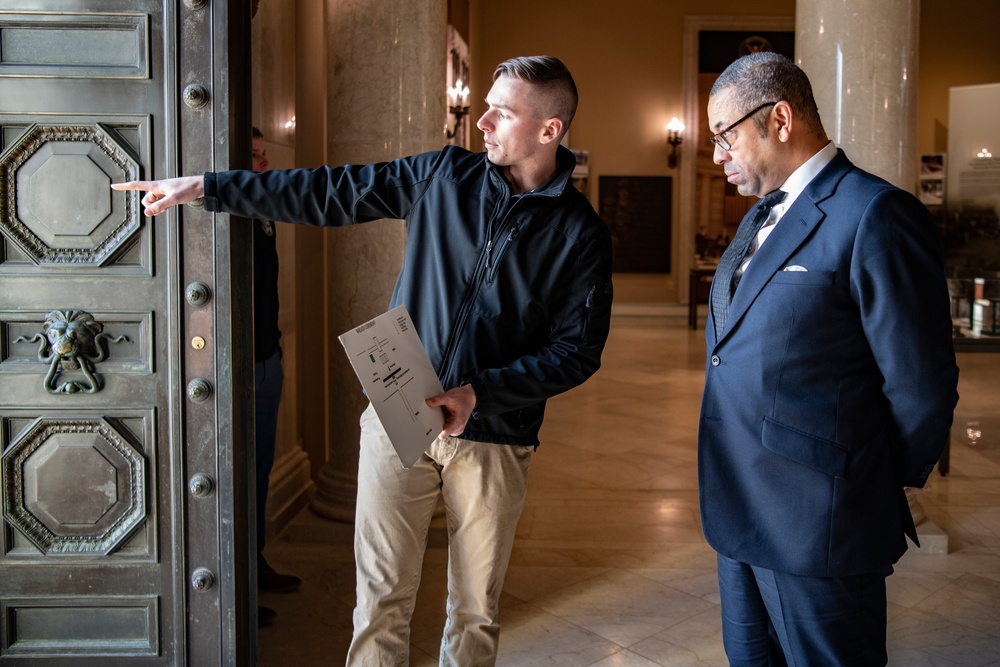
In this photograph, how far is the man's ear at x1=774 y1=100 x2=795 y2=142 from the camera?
6.78 ft

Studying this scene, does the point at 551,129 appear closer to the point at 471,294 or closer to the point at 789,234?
the point at 471,294

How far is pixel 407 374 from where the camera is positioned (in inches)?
86.2

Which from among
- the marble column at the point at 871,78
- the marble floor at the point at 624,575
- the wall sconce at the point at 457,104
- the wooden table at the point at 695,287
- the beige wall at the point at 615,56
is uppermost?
the beige wall at the point at 615,56

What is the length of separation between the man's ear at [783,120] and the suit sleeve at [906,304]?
26 centimetres

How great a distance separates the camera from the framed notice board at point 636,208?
15.9 metres

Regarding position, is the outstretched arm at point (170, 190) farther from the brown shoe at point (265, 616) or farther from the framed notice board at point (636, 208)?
the framed notice board at point (636, 208)

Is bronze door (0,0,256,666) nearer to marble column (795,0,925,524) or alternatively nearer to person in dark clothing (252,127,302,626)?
person in dark clothing (252,127,302,626)

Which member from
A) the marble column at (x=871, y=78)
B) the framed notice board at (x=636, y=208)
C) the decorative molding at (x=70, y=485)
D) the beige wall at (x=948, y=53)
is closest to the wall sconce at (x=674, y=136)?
the framed notice board at (x=636, y=208)

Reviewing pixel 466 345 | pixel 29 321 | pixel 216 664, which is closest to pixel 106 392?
pixel 29 321

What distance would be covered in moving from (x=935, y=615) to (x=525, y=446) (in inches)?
89.1

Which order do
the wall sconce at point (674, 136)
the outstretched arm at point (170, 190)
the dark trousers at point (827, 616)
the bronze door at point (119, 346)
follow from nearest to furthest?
the dark trousers at point (827, 616) → the outstretched arm at point (170, 190) → the bronze door at point (119, 346) → the wall sconce at point (674, 136)

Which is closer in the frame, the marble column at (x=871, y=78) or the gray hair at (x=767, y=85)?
the gray hair at (x=767, y=85)

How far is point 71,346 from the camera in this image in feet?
8.47

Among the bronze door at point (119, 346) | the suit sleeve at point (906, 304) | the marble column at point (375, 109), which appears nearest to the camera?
the suit sleeve at point (906, 304)
